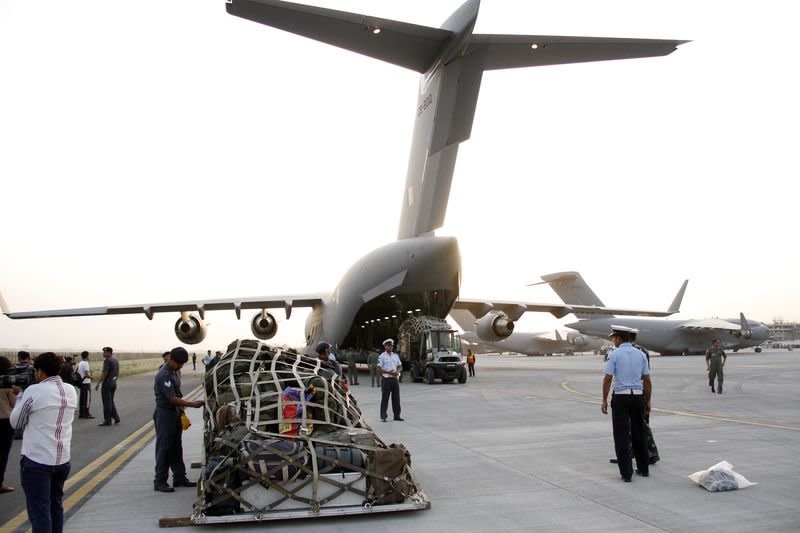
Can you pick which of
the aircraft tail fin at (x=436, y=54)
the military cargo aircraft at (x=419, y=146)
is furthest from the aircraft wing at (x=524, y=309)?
the aircraft tail fin at (x=436, y=54)

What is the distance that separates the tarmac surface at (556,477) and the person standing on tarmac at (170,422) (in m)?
0.31

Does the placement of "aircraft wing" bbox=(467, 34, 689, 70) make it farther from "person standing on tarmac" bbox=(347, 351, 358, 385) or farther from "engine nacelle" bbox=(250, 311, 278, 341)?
"engine nacelle" bbox=(250, 311, 278, 341)

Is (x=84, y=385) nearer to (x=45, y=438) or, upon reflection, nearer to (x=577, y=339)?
(x=45, y=438)

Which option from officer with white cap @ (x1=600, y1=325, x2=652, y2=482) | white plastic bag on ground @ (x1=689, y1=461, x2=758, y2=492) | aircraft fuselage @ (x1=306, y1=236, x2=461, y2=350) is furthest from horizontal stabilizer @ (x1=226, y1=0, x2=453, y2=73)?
white plastic bag on ground @ (x1=689, y1=461, x2=758, y2=492)

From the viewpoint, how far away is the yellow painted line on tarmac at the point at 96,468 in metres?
6.40

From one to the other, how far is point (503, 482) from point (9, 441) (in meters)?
5.52

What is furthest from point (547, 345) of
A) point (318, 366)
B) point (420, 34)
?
point (318, 366)

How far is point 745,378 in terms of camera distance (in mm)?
24406

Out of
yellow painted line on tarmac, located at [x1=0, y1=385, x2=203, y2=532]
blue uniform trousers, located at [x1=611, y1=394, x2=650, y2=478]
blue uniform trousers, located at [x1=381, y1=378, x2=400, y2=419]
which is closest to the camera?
yellow painted line on tarmac, located at [x1=0, y1=385, x2=203, y2=532]

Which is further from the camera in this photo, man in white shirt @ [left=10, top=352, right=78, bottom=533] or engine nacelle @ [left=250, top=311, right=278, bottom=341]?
engine nacelle @ [left=250, top=311, right=278, bottom=341]

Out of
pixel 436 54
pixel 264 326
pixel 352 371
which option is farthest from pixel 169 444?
pixel 264 326

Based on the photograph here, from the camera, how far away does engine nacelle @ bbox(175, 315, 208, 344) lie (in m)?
30.4

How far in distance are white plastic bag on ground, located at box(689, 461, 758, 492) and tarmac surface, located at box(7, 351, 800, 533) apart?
0.09m

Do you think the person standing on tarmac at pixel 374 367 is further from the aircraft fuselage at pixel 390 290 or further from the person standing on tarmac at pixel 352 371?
the aircraft fuselage at pixel 390 290
